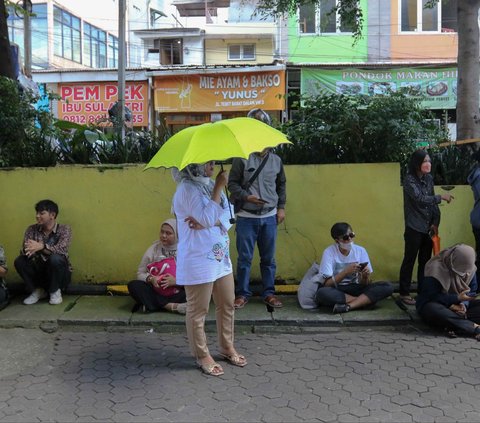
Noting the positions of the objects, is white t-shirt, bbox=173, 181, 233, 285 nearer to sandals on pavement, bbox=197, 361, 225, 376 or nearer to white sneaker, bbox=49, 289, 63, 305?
sandals on pavement, bbox=197, 361, 225, 376

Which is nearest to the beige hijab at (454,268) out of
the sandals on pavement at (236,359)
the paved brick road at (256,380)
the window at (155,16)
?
the paved brick road at (256,380)

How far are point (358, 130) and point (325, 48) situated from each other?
42.4 ft

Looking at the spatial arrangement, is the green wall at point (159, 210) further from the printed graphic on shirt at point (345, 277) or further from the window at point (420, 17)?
the window at point (420, 17)

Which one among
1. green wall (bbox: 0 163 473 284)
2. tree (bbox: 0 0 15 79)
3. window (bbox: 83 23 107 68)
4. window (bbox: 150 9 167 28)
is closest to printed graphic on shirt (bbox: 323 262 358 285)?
green wall (bbox: 0 163 473 284)

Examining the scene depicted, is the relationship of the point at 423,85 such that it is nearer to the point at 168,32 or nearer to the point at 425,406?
the point at 168,32

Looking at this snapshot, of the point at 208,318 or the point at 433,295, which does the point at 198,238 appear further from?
the point at 433,295

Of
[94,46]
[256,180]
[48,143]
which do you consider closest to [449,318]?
[256,180]

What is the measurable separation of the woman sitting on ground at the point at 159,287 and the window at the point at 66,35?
22.2 metres

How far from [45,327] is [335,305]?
8.83 ft

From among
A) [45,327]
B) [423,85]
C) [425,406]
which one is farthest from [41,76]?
[425,406]

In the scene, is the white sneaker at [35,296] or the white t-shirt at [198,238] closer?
the white t-shirt at [198,238]

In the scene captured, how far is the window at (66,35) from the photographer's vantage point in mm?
24109

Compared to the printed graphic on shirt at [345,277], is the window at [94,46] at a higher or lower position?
higher

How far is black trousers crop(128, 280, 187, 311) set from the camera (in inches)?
189
